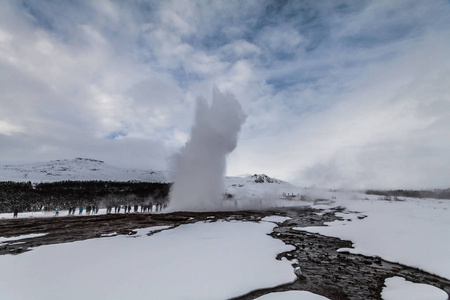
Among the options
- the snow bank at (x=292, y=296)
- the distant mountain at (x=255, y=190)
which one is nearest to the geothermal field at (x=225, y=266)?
the snow bank at (x=292, y=296)

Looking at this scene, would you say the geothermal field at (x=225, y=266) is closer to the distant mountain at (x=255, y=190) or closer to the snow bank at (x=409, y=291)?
the snow bank at (x=409, y=291)

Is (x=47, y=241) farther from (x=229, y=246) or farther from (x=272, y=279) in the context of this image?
(x=272, y=279)

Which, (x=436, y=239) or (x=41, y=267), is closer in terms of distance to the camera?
(x=41, y=267)

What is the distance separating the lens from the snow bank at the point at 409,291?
5011 millimetres

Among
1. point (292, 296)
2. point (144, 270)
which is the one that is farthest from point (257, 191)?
point (292, 296)

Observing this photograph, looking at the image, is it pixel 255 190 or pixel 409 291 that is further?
pixel 255 190

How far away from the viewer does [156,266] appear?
22.0 feet

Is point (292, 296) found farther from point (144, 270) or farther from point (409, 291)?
point (144, 270)

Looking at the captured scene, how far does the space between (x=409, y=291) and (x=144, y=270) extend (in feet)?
22.7

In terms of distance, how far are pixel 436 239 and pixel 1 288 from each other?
15638mm

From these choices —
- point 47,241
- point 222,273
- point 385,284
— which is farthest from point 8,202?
point 385,284

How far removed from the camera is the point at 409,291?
209 inches

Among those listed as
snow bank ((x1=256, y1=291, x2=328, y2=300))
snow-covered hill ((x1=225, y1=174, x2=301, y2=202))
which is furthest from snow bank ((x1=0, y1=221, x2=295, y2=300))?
snow-covered hill ((x1=225, y1=174, x2=301, y2=202))

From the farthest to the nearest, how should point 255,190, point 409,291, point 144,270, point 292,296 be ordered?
1. point 255,190
2. point 144,270
3. point 409,291
4. point 292,296
